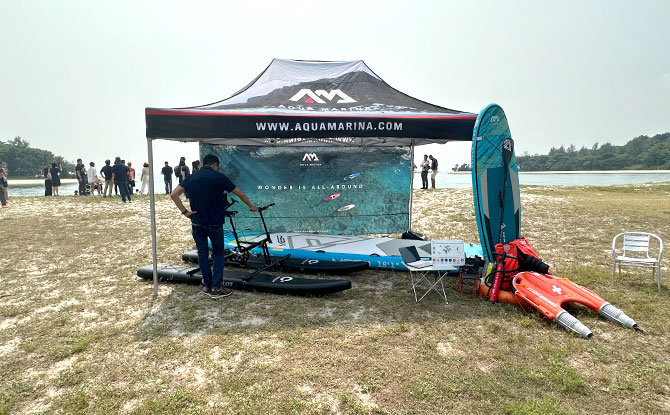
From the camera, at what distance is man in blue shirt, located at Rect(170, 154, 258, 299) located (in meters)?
4.57

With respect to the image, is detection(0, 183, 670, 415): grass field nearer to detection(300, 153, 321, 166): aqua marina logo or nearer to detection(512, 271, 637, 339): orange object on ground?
detection(512, 271, 637, 339): orange object on ground

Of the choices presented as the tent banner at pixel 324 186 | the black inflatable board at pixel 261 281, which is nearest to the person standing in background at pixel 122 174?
→ the tent banner at pixel 324 186

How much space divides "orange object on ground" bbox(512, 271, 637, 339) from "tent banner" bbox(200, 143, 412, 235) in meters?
4.24

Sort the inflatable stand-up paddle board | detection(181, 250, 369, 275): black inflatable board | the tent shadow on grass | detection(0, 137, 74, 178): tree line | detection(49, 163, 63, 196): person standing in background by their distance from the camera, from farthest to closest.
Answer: detection(0, 137, 74, 178): tree line < detection(49, 163, 63, 196): person standing in background < the inflatable stand-up paddle board < detection(181, 250, 369, 275): black inflatable board < the tent shadow on grass

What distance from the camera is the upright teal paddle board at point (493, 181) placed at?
477 centimetres

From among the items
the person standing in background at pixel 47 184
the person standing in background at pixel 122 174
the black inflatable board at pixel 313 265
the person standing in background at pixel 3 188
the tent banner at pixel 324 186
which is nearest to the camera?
the black inflatable board at pixel 313 265

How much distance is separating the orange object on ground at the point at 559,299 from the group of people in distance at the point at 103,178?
15409 mm

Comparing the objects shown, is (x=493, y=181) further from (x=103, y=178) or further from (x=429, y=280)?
(x=103, y=178)

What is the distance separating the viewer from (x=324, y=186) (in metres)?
8.27

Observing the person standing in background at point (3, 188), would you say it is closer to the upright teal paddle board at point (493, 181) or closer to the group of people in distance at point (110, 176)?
the group of people in distance at point (110, 176)

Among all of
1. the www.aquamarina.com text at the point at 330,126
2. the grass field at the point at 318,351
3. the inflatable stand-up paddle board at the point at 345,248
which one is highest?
the www.aquamarina.com text at the point at 330,126

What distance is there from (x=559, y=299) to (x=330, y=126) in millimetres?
3490

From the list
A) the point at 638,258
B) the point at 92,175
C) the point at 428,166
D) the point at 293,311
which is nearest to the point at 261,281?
the point at 293,311

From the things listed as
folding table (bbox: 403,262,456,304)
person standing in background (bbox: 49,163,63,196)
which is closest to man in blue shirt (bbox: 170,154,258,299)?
folding table (bbox: 403,262,456,304)
